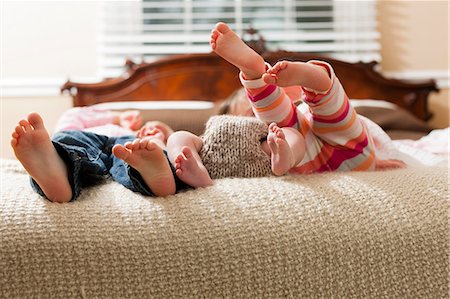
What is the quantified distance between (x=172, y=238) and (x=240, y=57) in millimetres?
472

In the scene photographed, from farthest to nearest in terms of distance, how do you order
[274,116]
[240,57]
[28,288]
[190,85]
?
1. [190,85]
2. [274,116]
3. [240,57]
4. [28,288]

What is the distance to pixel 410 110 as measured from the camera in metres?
3.04

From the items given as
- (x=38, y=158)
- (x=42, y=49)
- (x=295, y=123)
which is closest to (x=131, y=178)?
(x=38, y=158)

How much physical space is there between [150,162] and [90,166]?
174 millimetres

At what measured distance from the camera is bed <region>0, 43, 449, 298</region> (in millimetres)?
865

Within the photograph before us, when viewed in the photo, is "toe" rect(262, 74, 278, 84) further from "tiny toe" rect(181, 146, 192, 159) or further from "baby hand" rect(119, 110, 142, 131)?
"baby hand" rect(119, 110, 142, 131)

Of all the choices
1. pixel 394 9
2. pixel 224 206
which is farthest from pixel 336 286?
pixel 394 9

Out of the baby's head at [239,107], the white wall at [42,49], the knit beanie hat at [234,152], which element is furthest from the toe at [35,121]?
the white wall at [42,49]

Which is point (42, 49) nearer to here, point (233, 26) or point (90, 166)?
point (233, 26)

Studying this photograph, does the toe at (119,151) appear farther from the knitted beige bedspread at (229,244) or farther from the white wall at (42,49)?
the white wall at (42,49)

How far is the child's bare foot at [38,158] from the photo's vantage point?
99 centimetres


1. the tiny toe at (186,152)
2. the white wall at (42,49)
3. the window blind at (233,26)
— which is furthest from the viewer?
the window blind at (233,26)

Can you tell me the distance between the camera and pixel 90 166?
1.14m

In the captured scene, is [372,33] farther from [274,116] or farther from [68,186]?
[68,186]
